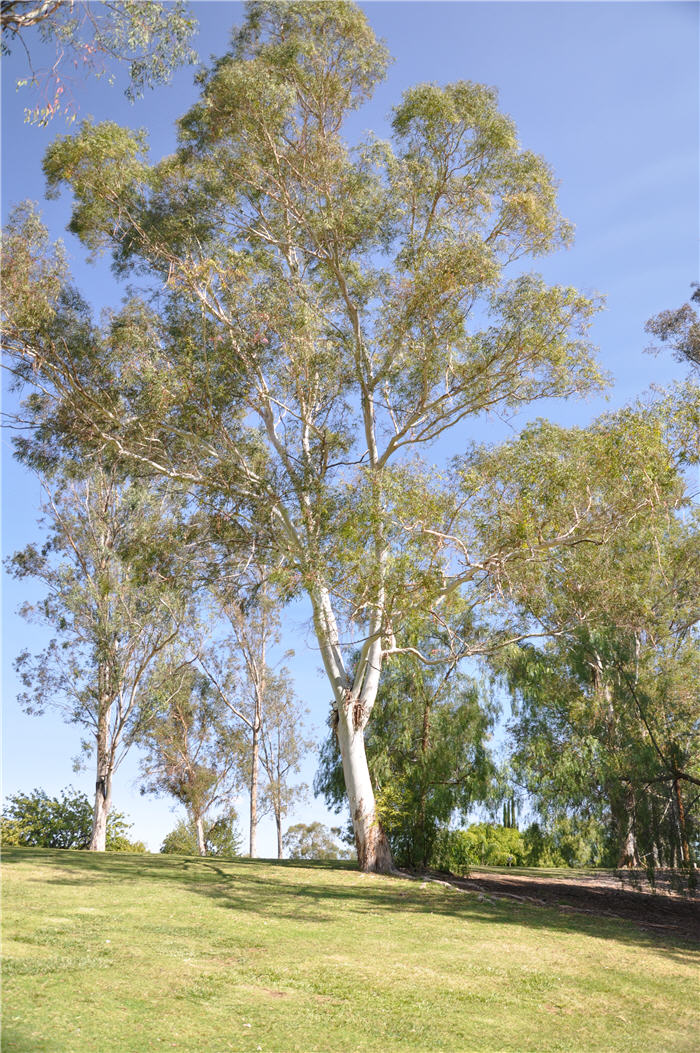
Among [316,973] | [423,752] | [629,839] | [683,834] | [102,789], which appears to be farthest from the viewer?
[102,789]

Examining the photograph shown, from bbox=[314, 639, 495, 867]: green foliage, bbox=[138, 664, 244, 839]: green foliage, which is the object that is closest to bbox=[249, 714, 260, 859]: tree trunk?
bbox=[138, 664, 244, 839]: green foliage

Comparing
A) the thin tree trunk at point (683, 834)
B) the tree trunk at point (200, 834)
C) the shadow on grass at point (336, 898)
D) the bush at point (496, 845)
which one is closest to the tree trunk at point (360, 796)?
the shadow on grass at point (336, 898)

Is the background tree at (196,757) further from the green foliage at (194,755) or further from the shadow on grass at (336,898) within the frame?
the shadow on grass at (336,898)

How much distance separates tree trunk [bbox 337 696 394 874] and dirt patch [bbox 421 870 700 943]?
1115 millimetres

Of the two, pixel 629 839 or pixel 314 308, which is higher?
pixel 314 308

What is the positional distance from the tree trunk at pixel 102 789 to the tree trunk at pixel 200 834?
18.6 feet

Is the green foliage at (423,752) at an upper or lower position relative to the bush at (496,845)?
upper

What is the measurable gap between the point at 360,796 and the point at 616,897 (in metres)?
4.14

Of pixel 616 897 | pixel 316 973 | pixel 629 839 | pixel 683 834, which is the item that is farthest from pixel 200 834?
pixel 316 973

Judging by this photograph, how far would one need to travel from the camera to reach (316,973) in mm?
6070

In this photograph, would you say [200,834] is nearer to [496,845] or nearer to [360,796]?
[496,845]

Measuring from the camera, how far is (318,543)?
11336mm

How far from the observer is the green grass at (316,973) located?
15.2 feet

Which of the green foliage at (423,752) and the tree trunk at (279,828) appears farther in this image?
the tree trunk at (279,828)
